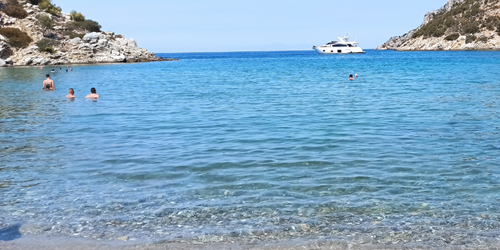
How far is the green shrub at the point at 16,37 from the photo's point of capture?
86375mm

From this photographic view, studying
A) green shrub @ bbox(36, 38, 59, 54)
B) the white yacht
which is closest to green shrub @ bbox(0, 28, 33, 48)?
green shrub @ bbox(36, 38, 59, 54)

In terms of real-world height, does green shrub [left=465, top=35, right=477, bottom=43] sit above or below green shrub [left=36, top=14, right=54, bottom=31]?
below

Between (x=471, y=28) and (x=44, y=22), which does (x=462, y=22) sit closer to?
(x=471, y=28)

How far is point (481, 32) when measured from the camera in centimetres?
13725

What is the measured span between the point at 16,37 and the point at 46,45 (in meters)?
5.39

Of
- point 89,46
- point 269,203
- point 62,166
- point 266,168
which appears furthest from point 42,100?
point 89,46

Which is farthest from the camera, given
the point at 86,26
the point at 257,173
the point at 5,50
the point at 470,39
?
the point at 470,39

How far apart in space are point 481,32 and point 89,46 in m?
111

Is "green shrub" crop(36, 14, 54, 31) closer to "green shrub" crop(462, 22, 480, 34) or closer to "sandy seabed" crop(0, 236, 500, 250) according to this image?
"sandy seabed" crop(0, 236, 500, 250)

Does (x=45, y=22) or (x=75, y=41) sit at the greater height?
(x=45, y=22)

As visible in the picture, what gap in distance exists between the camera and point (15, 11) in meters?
96.5

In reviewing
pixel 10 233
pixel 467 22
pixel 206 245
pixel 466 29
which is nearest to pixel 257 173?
pixel 206 245

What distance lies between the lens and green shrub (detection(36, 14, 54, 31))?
94.6 metres

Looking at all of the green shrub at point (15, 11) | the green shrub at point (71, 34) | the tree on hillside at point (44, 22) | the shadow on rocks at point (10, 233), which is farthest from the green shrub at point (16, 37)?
the shadow on rocks at point (10, 233)
